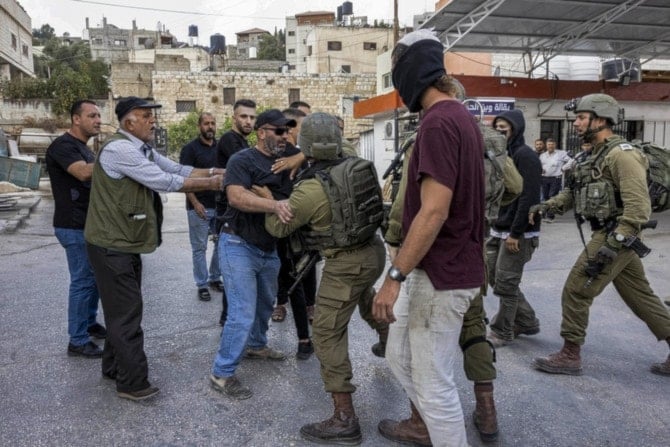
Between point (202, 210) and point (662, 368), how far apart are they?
4.24 meters

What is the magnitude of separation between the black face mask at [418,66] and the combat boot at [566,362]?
7.60 feet

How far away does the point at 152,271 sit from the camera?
22.2 ft

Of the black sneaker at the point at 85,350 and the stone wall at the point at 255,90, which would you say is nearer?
the black sneaker at the point at 85,350

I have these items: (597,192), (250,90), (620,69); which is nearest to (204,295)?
(597,192)

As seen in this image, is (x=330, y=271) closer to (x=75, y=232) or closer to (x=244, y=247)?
(x=244, y=247)

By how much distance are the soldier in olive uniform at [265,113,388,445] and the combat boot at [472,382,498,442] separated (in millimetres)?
664

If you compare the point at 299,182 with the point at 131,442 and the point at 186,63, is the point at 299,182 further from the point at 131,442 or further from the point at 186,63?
the point at 186,63

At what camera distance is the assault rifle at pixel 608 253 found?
137 inches

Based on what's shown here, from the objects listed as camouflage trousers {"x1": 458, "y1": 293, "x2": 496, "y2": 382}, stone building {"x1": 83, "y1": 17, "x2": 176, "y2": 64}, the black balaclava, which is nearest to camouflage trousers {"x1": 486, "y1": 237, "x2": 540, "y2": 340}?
camouflage trousers {"x1": 458, "y1": 293, "x2": 496, "y2": 382}

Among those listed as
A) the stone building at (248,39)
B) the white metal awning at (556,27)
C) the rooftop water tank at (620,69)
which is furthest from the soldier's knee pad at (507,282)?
the stone building at (248,39)

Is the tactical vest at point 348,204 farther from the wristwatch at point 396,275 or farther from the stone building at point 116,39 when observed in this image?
the stone building at point 116,39

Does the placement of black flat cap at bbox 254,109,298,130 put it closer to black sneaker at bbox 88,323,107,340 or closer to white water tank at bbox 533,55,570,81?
black sneaker at bbox 88,323,107,340

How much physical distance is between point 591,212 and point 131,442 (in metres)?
3.21

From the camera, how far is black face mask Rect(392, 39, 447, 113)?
232cm
